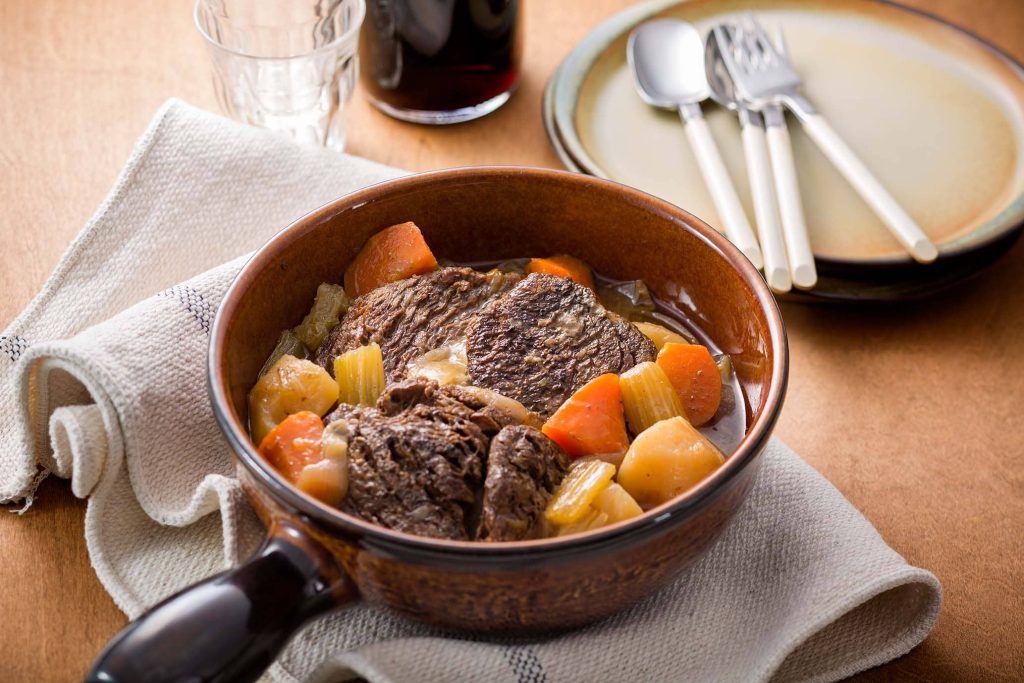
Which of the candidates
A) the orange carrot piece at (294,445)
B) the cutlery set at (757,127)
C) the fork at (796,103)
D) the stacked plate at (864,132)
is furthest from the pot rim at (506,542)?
the fork at (796,103)

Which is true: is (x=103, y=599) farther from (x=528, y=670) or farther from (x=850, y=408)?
(x=850, y=408)

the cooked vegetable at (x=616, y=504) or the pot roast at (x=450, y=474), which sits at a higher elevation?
the pot roast at (x=450, y=474)

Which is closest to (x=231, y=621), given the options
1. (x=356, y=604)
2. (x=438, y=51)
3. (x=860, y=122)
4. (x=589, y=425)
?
(x=356, y=604)

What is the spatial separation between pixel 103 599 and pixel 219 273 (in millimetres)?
562

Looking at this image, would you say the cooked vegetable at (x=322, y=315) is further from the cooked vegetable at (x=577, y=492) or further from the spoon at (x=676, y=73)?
the spoon at (x=676, y=73)

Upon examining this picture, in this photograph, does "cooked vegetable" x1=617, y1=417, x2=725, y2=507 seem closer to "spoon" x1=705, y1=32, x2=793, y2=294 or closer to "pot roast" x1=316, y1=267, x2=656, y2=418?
"pot roast" x1=316, y1=267, x2=656, y2=418

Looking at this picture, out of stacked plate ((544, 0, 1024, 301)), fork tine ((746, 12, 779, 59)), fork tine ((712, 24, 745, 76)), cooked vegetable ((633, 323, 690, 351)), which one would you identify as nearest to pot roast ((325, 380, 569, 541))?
cooked vegetable ((633, 323, 690, 351))

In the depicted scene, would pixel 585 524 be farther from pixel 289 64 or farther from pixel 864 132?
pixel 864 132

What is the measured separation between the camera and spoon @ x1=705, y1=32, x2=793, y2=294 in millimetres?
2084

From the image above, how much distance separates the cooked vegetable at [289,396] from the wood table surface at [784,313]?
334mm

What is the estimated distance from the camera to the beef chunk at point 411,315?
1683 millimetres

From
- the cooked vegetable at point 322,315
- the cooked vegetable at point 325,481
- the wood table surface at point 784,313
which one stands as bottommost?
the wood table surface at point 784,313

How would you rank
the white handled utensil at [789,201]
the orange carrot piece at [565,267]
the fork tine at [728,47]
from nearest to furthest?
the orange carrot piece at [565,267]
the white handled utensil at [789,201]
the fork tine at [728,47]

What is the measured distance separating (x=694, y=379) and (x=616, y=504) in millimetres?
313
